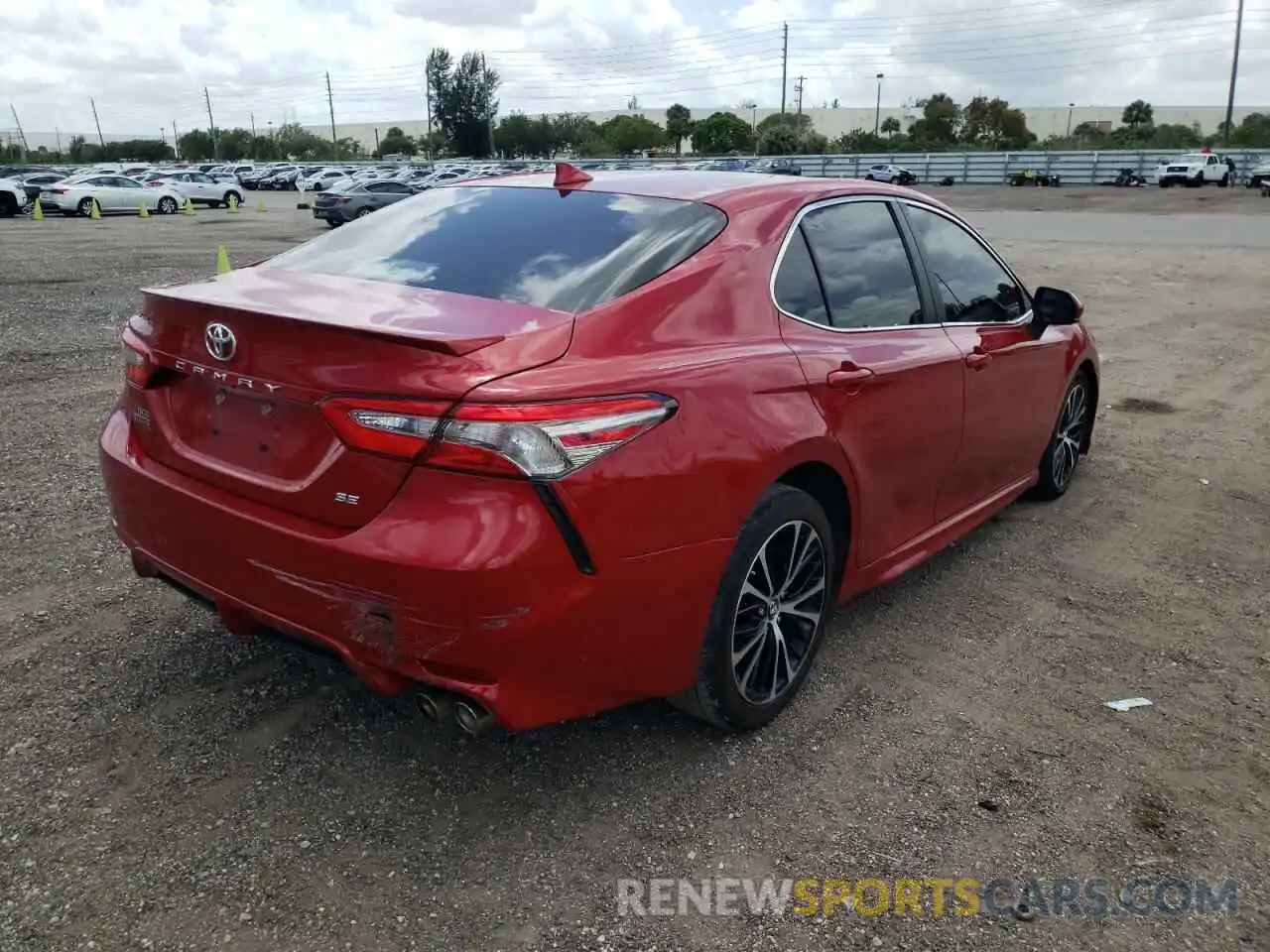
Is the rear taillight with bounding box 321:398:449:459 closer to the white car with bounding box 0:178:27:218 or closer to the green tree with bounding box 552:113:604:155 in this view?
the white car with bounding box 0:178:27:218

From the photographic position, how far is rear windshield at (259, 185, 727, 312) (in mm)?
2910

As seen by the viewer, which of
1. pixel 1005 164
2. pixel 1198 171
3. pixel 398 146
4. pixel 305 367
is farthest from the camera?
pixel 398 146

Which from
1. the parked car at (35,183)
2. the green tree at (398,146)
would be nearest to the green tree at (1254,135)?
the parked car at (35,183)

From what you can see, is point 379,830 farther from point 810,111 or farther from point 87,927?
point 810,111

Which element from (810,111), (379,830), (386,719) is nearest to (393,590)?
(379,830)

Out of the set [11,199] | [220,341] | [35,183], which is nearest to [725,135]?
[35,183]

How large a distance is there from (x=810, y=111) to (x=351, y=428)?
13465 centimetres

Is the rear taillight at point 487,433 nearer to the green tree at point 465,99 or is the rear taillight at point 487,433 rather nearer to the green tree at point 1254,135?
the green tree at point 1254,135

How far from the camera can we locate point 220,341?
2.75 metres

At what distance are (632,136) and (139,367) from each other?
109990mm

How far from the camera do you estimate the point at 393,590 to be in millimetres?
2439

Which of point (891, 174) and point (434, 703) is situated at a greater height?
point (434, 703)

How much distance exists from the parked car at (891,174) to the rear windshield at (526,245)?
179 ft

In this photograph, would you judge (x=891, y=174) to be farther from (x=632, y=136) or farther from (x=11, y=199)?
(x=632, y=136)
